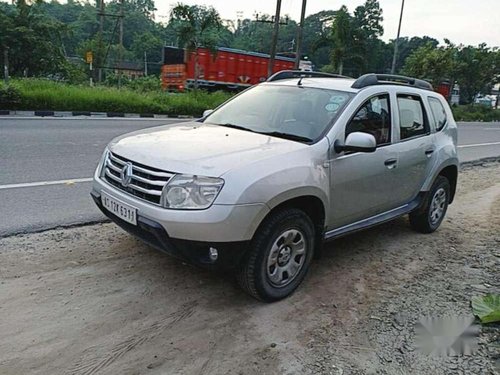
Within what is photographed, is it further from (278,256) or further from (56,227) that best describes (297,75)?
(56,227)

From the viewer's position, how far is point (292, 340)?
117 inches

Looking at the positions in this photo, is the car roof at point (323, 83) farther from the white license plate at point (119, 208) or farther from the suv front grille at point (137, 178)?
the white license plate at point (119, 208)

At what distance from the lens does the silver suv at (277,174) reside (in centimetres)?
296

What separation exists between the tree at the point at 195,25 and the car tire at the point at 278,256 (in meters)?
18.0

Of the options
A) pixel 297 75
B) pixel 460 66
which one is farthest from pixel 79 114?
pixel 460 66

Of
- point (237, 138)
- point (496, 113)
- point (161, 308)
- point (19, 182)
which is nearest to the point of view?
point (161, 308)

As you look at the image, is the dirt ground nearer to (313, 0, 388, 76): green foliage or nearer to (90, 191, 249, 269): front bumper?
(90, 191, 249, 269): front bumper

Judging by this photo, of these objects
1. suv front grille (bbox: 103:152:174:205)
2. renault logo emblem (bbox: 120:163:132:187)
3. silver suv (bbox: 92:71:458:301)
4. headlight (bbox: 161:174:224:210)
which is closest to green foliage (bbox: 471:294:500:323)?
silver suv (bbox: 92:71:458:301)

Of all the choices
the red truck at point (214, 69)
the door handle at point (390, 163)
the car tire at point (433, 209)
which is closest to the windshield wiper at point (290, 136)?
the door handle at point (390, 163)

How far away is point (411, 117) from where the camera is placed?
470cm

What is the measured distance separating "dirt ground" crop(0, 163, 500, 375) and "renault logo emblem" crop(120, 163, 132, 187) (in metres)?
0.82

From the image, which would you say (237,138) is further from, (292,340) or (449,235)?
(449,235)

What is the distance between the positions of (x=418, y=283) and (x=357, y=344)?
4.16 feet

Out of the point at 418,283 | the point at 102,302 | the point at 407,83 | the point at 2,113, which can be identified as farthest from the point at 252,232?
the point at 2,113
